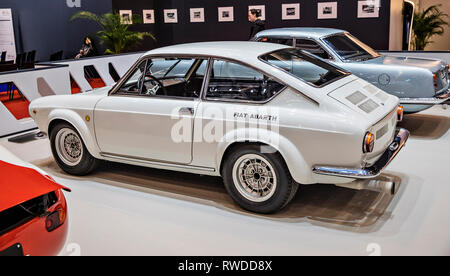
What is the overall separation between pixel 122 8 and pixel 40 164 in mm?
10685

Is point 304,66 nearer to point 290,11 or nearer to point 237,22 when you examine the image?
point 290,11

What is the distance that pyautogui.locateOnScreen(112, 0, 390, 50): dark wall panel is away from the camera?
39.1 ft

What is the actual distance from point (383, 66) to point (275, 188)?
3.72 metres

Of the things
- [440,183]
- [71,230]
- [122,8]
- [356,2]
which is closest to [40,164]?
[71,230]

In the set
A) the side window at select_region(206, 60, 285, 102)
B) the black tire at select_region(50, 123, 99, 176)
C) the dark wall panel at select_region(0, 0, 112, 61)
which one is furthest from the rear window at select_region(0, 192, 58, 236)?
the dark wall panel at select_region(0, 0, 112, 61)

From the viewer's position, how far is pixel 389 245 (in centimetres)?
378

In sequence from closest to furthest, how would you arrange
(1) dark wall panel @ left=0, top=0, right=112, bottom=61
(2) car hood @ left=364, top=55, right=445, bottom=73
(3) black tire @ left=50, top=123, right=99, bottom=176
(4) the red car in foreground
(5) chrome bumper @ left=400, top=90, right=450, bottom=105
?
(4) the red car in foreground < (3) black tire @ left=50, top=123, right=99, bottom=176 < (5) chrome bumper @ left=400, top=90, right=450, bottom=105 < (2) car hood @ left=364, top=55, right=445, bottom=73 < (1) dark wall panel @ left=0, top=0, right=112, bottom=61

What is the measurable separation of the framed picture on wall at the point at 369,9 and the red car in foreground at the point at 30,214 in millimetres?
10349

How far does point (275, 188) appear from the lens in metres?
4.25

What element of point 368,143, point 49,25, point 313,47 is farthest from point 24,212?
point 49,25

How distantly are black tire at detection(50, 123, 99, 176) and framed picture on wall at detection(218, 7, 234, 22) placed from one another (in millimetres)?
9096

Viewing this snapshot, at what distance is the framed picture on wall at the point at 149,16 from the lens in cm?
1504

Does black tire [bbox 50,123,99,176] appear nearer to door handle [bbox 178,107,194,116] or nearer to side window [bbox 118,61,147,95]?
side window [bbox 118,61,147,95]
